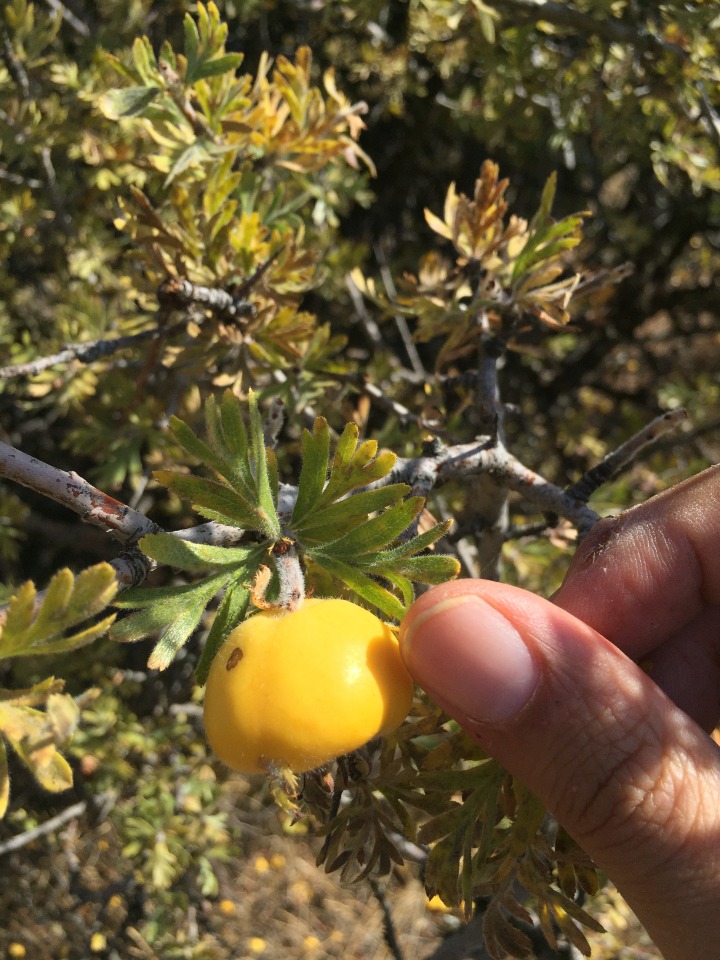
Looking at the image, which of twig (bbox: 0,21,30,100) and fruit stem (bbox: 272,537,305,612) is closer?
fruit stem (bbox: 272,537,305,612)

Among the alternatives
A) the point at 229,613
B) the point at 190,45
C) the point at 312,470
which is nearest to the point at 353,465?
the point at 312,470

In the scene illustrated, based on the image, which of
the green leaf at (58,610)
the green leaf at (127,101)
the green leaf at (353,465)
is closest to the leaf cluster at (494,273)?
the green leaf at (127,101)

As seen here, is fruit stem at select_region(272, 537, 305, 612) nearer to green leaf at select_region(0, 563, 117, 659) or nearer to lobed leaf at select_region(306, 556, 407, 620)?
lobed leaf at select_region(306, 556, 407, 620)

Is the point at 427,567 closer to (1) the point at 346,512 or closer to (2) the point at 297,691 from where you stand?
(1) the point at 346,512

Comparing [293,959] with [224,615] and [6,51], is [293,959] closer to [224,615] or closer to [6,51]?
[224,615]

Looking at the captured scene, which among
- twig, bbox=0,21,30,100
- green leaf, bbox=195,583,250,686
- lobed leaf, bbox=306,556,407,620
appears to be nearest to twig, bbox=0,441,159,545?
green leaf, bbox=195,583,250,686

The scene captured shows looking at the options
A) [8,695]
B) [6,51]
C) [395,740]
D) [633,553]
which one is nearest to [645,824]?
[395,740]
